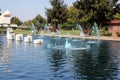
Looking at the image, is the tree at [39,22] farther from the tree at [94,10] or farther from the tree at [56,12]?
the tree at [94,10]

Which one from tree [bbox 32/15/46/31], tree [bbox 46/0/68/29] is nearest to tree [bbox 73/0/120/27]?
tree [bbox 46/0/68/29]

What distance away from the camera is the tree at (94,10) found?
216 feet

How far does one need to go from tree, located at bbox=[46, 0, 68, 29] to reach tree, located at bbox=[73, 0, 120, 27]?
17.5 metres

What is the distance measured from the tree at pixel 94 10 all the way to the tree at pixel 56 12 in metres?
17.5

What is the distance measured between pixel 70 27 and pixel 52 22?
50.3ft

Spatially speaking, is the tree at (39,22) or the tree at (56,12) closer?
the tree at (56,12)

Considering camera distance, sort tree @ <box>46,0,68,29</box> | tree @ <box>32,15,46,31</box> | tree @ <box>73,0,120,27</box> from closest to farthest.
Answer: tree @ <box>73,0,120,27</box>, tree @ <box>46,0,68,29</box>, tree @ <box>32,15,46,31</box>

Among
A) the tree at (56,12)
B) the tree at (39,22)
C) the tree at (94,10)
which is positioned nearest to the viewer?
the tree at (94,10)

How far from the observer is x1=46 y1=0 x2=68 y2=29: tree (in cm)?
8600

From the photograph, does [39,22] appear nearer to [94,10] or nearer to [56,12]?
[56,12]

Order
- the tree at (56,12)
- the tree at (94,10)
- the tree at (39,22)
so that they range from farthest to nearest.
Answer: the tree at (39,22) < the tree at (56,12) < the tree at (94,10)

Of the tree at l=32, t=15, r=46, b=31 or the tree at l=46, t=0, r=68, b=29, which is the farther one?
the tree at l=32, t=15, r=46, b=31

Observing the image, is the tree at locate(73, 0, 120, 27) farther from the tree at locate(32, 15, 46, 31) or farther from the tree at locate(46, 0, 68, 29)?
the tree at locate(32, 15, 46, 31)

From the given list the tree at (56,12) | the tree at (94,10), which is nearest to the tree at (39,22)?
the tree at (56,12)
